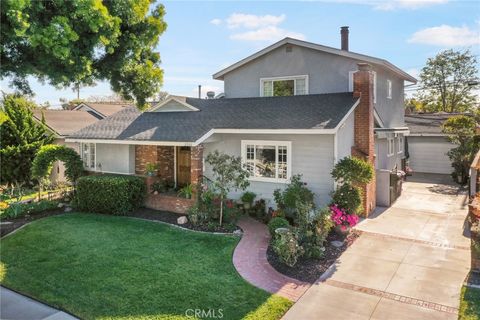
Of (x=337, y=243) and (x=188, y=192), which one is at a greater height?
(x=188, y=192)

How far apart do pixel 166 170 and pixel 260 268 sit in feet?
28.6

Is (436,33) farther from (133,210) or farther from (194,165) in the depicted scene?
(133,210)

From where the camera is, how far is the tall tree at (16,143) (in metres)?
20.0

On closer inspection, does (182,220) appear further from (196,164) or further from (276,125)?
(276,125)

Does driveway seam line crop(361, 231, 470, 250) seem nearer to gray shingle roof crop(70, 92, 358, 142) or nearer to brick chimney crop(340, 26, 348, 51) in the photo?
gray shingle roof crop(70, 92, 358, 142)

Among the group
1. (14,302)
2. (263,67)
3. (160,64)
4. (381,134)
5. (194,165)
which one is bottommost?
(14,302)

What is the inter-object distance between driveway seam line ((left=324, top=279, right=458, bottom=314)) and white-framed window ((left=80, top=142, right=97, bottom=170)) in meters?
13.3

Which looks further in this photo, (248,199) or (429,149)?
(429,149)

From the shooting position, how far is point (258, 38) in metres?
18.7

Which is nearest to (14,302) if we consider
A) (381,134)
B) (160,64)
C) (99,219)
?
(99,219)

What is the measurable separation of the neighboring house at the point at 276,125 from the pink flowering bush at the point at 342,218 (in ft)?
4.11

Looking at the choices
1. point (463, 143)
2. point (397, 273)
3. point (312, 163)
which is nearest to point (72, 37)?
point (312, 163)

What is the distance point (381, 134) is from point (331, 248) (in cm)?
793

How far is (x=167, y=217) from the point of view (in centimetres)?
1346
